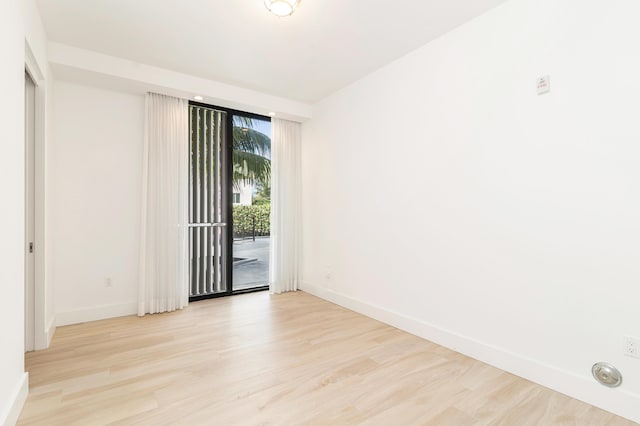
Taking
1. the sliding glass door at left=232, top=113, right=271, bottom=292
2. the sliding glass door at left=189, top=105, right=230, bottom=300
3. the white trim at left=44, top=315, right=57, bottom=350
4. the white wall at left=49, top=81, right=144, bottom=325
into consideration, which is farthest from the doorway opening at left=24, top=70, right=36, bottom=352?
the sliding glass door at left=232, top=113, right=271, bottom=292

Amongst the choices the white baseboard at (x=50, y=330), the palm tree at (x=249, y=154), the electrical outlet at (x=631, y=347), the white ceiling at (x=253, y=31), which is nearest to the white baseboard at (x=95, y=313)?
the white baseboard at (x=50, y=330)

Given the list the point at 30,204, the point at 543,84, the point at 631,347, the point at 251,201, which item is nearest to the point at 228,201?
the point at 251,201

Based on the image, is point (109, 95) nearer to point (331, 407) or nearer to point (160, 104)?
point (160, 104)

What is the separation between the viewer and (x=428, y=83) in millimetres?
3002

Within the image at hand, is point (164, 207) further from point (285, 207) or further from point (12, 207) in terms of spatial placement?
point (12, 207)

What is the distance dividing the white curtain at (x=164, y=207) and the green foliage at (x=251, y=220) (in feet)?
2.67

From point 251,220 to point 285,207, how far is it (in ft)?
1.86

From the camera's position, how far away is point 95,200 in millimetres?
3467

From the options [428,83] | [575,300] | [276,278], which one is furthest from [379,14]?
[276,278]

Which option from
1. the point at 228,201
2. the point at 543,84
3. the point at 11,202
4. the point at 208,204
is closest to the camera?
the point at 11,202

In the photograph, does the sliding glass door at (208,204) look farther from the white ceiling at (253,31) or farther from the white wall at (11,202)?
the white wall at (11,202)

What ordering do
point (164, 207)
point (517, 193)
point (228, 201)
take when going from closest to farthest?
1. point (517, 193)
2. point (164, 207)
3. point (228, 201)

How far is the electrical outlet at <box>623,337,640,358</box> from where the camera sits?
1.82 m

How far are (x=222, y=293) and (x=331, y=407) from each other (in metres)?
2.84
